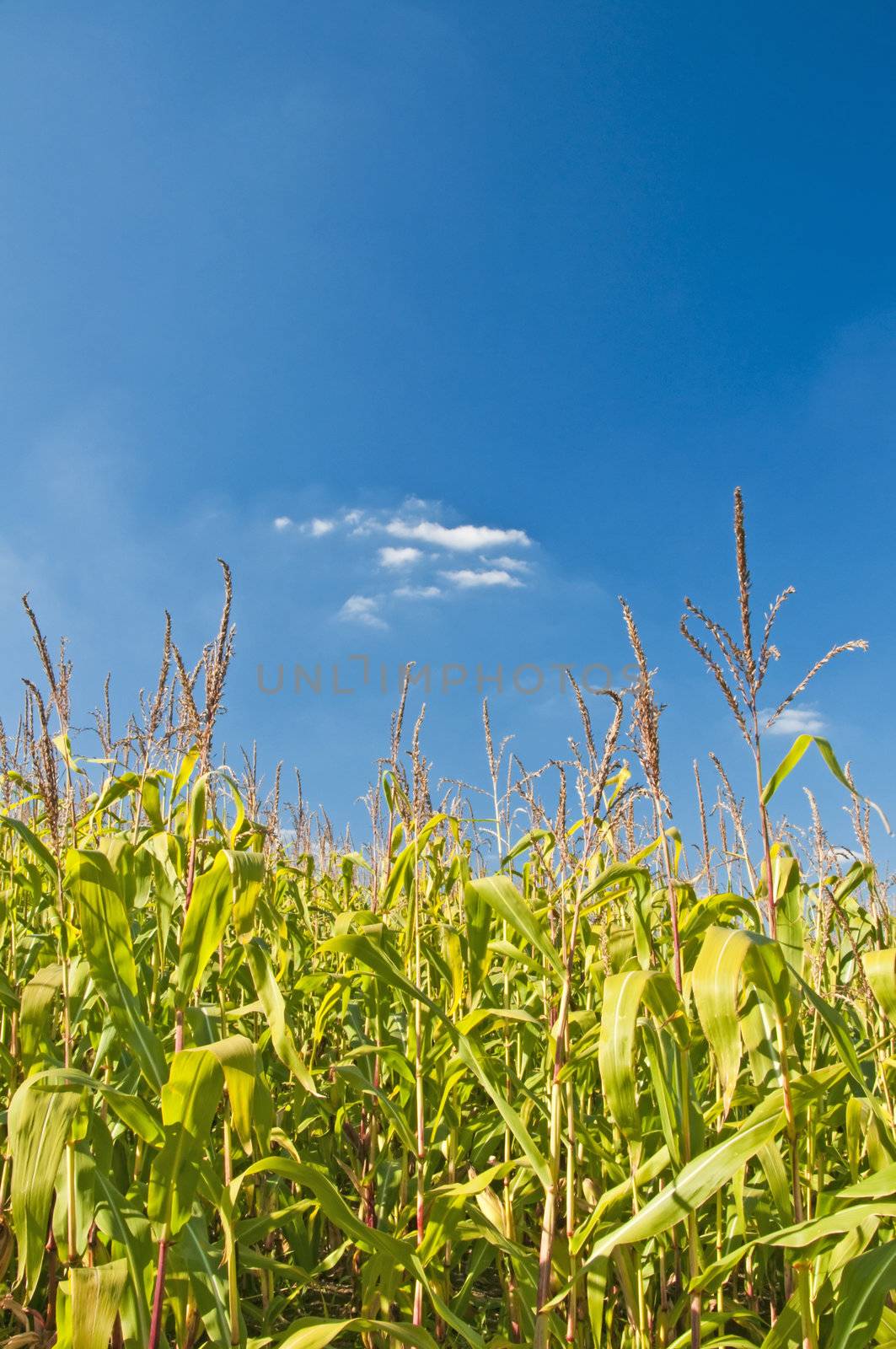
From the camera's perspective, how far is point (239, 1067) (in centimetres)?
144

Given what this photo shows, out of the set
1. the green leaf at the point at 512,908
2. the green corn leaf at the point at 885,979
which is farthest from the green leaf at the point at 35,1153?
the green corn leaf at the point at 885,979

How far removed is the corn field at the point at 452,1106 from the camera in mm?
1550

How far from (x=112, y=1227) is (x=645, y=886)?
1755 mm

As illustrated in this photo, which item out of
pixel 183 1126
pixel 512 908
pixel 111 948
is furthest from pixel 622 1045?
pixel 111 948

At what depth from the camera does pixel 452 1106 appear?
2398 millimetres

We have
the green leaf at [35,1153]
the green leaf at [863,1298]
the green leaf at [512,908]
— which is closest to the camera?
the green leaf at [35,1153]

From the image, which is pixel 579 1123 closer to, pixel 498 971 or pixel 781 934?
pixel 781 934

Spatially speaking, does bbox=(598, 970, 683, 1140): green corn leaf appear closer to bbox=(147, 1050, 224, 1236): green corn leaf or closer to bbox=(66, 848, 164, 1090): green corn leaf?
bbox=(147, 1050, 224, 1236): green corn leaf

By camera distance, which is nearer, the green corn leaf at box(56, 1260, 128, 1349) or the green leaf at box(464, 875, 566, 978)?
the green corn leaf at box(56, 1260, 128, 1349)

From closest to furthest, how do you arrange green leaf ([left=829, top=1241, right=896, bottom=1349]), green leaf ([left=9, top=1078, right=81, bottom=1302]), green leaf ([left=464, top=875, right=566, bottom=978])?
green leaf ([left=9, top=1078, right=81, bottom=1302]), green leaf ([left=829, top=1241, right=896, bottom=1349]), green leaf ([left=464, top=875, right=566, bottom=978])

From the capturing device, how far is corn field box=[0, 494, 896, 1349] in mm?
1550

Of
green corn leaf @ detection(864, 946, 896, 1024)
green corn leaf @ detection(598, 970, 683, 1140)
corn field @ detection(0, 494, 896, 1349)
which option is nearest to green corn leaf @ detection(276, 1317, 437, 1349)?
corn field @ detection(0, 494, 896, 1349)

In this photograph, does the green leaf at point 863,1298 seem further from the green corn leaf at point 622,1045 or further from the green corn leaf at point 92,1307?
the green corn leaf at point 92,1307

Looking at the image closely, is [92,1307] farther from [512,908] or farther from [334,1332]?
[512,908]
